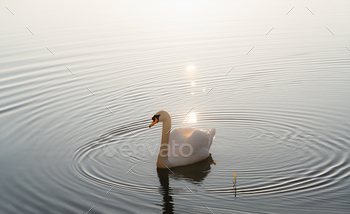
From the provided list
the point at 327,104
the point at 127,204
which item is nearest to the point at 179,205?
the point at 127,204

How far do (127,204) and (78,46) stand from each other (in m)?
18.2

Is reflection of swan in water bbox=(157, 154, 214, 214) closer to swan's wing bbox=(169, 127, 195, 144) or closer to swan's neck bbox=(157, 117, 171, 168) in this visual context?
swan's neck bbox=(157, 117, 171, 168)

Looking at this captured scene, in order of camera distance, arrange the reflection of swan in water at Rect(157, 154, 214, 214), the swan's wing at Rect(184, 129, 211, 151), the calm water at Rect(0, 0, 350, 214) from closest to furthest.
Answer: the calm water at Rect(0, 0, 350, 214)
the reflection of swan in water at Rect(157, 154, 214, 214)
the swan's wing at Rect(184, 129, 211, 151)

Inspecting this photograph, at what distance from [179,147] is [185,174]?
Result: 0.76 meters

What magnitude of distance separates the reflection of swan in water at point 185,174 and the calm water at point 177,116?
1.1 inches

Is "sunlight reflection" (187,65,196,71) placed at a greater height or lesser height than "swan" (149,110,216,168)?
greater

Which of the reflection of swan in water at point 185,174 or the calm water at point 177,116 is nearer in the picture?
the calm water at point 177,116

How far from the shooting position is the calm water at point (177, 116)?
8750mm

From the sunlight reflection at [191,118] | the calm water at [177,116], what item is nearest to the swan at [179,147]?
the calm water at [177,116]

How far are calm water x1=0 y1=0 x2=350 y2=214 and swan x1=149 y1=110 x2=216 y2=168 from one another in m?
0.25

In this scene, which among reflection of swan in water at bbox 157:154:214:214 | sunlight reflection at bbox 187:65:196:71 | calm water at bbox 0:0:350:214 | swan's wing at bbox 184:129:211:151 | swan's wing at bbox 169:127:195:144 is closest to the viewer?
calm water at bbox 0:0:350:214

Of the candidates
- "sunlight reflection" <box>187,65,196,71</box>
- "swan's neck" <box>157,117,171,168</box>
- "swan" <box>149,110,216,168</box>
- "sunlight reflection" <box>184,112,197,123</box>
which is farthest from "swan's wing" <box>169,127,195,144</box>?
"sunlight reflection" <box>187,65,196,71</box>

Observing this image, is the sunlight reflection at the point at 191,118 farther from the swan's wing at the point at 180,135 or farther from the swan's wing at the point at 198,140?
the swan's wing at the point at 198,140

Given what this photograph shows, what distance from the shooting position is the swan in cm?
1012
